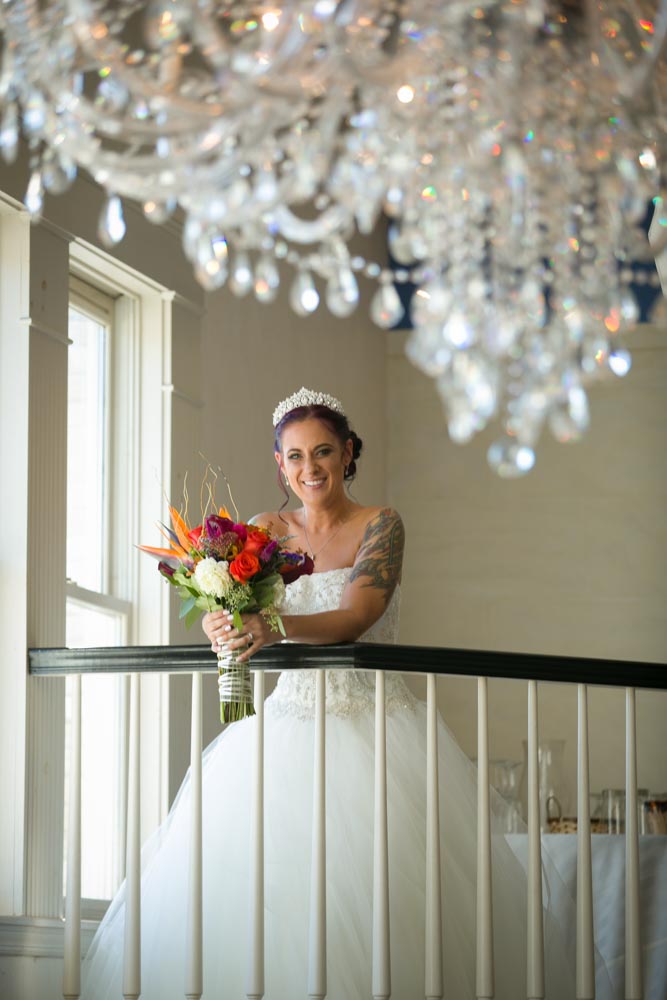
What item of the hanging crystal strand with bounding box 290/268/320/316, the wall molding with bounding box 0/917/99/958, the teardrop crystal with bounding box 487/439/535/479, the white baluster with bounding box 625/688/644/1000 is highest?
the hanging crystal strand with bounding box 290/268/320/316

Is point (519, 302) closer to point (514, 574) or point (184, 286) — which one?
point (184, 286)

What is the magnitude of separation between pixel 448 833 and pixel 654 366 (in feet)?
12.5

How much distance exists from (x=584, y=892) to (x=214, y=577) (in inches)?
44.9

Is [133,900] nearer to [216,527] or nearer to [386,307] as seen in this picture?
[216,527]

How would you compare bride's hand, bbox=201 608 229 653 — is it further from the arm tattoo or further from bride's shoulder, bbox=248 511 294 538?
bride's shoulder, bbox=248 511 294 538

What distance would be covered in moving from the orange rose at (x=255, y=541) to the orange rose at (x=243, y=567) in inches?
0.9

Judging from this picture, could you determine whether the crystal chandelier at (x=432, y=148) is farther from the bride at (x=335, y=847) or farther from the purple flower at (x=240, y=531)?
the bride at (x=335, y=847)

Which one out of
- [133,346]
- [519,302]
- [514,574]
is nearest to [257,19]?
[519,302]

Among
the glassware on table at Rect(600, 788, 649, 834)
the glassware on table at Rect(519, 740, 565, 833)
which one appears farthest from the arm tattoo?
the glassware on table at Rect(519, 740, 565, 833)

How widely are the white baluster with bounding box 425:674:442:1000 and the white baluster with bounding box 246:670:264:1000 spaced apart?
Answer: 1.23 feet

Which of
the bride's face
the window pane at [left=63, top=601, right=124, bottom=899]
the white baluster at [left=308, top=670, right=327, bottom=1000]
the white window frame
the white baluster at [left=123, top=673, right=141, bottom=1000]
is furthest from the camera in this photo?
the window pane at [left=63, top=601, right=124, bottom=899]

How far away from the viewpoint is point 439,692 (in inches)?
280

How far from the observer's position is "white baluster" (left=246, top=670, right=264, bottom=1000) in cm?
342

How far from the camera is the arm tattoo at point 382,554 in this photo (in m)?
3.98
